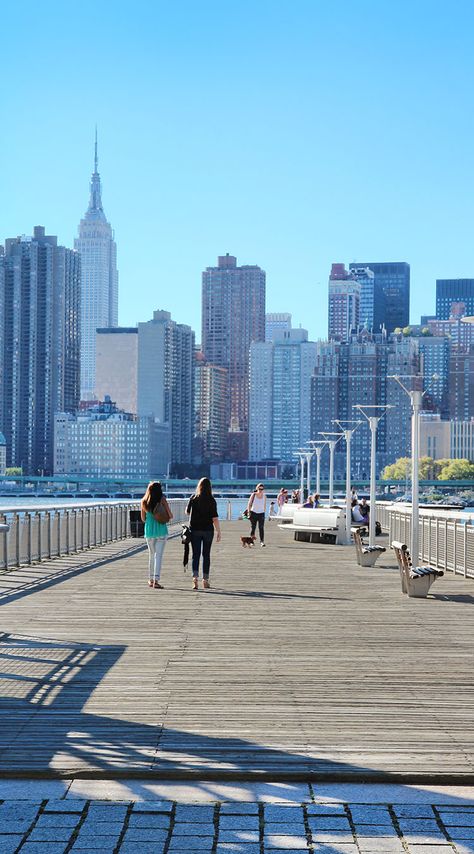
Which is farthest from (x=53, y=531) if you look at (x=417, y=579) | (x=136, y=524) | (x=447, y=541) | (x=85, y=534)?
(x=136, y=524)

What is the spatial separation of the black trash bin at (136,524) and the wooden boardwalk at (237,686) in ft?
72.7

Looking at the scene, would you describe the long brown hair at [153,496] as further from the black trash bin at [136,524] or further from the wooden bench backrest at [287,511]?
the wooden bench backrest at [287,511]

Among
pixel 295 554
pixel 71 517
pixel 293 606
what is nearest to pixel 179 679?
pixel 293 606

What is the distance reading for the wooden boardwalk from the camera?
21.2 ft

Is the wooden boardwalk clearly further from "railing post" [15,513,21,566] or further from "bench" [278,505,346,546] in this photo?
"bench" [278,505,346,546]

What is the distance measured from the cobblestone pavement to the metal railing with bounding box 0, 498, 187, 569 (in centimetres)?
944

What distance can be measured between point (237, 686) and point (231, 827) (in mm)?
3384

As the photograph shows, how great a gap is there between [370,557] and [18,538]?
22.6 ft

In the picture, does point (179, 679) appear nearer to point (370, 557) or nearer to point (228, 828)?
point (228, 828)

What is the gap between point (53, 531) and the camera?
2438 centimetres

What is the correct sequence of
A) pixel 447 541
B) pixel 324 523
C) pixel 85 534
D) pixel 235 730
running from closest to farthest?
1. pixel 235 730
2. pixel 447 541
3. pixel 85 534
4. pixel 324 523

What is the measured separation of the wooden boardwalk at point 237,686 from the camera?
255 inches

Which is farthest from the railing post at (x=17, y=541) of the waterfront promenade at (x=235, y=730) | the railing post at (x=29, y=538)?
the waterfront promenade at (x=235, y=730)

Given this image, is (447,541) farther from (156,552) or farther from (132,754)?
(132,754)
